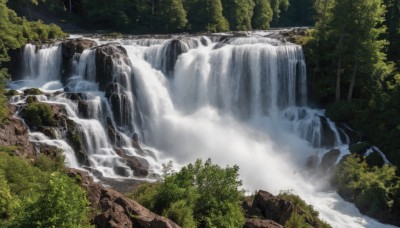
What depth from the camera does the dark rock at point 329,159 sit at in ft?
105

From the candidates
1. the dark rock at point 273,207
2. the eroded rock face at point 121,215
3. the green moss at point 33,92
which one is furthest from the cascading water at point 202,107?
the eroded rock face at point 121,215

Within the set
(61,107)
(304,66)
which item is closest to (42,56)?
(61,107)

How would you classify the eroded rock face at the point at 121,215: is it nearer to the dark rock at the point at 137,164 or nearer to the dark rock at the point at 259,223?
the dark rock at the point at 259,223

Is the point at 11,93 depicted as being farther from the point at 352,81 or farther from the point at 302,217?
the point at 352,81

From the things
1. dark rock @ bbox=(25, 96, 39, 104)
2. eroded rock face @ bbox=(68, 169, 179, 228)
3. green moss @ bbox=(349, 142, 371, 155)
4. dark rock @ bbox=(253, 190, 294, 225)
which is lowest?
green moss @ bbox=(349, 142, 371, 155)

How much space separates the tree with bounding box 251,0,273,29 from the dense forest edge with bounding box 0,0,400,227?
1164 centimetres

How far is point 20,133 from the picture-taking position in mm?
28344

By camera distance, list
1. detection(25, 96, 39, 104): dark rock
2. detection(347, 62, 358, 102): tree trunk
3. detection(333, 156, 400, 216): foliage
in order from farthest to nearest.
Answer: detection(347, 62, 358, 102): tree trunk, detection(25, 96, 39, 104): dark rock, detection(333, 156, 400, 216): foliage

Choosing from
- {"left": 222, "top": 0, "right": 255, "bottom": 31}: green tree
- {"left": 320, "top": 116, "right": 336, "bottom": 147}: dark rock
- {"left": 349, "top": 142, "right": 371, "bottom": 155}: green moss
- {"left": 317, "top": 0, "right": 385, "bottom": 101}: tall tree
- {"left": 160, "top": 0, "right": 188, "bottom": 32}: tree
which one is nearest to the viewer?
{"left": 349, "top": 142, "right": 371, "bottom": 155}: green moss

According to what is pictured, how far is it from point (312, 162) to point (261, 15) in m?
53.2

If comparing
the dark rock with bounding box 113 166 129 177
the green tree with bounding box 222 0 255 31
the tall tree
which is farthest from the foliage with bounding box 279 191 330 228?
the green tree with bounding box 222 0 255 31

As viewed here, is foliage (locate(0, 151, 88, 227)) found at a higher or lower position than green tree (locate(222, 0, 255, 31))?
lower

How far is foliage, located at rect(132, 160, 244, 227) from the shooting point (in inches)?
621

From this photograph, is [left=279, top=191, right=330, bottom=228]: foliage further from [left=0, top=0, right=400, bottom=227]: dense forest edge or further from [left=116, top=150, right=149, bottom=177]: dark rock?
[left=116, top=150, right=149, bottom=177]: dark rock
